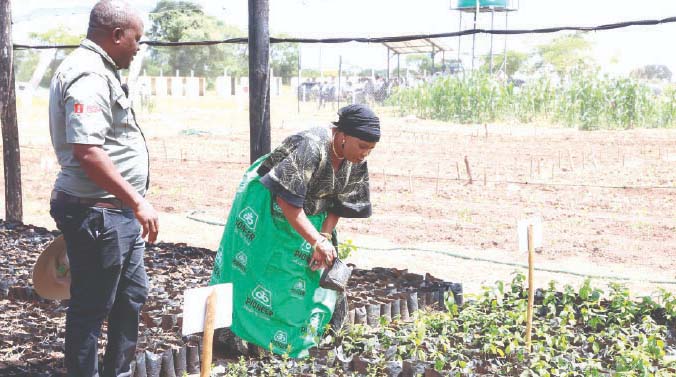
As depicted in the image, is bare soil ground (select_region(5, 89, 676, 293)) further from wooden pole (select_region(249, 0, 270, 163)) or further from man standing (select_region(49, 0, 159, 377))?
man standing (select_region(49, 0, 159, 377))

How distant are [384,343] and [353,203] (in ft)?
2.15

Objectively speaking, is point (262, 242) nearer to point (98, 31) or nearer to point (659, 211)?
point (98, 31)

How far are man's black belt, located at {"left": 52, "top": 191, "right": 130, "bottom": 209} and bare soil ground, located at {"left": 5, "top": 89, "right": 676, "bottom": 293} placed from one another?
10.3 ft

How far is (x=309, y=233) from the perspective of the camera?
340 centimetres

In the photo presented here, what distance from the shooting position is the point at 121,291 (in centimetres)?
306

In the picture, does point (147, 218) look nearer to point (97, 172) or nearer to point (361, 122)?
point (97, 172)

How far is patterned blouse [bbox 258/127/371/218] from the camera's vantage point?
341cm

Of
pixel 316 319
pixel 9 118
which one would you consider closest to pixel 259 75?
pixel 316 319

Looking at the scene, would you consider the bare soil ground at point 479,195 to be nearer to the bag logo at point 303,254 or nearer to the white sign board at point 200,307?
the bag logo at point 303,254

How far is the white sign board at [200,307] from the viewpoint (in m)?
2.48

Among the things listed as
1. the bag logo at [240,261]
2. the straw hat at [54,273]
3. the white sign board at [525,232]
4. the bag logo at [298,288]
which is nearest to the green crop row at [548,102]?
the white sign board at [525,232]

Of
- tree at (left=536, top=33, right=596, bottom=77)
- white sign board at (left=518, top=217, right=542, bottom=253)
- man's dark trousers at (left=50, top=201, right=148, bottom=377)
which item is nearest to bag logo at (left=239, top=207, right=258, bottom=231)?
man's dark trousers at (left=50, top=201, right=148, bottom=377)

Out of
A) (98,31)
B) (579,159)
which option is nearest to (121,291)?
(98,31)

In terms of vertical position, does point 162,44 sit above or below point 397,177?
above
